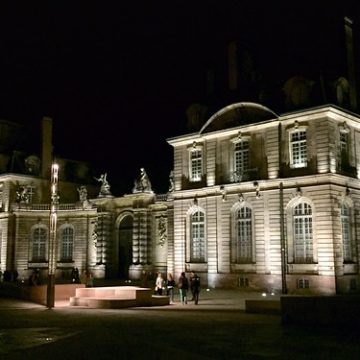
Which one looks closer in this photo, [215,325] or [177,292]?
[215,325]

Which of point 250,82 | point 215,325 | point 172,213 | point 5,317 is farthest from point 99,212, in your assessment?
point 215,325

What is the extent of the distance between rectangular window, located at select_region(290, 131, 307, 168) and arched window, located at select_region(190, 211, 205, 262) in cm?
775

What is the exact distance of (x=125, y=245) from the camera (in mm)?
46188

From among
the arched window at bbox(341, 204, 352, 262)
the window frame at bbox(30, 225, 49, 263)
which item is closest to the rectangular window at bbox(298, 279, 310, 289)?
the arched window at bbox(341, 204, 352, 262)

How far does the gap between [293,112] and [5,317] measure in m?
20.0

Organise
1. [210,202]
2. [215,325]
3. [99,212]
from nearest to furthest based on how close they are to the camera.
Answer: [215,325] → [210,202] → [99,212]

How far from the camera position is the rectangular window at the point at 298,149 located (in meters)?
32.3

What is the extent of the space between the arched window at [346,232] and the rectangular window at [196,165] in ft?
32.7

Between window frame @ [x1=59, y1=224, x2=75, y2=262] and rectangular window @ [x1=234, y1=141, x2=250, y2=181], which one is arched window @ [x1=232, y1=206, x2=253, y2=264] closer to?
rectangular window @ [x1=234, y1=141, x2=250, y2=181]

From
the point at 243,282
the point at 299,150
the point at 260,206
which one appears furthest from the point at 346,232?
the point at 243,282

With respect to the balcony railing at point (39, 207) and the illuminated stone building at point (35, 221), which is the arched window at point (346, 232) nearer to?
the illuminated stone building at point (35, 221)

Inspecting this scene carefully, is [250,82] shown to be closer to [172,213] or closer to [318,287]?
Result: [172,213]

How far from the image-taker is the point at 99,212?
153 feet

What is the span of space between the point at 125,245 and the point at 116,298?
20217mm
